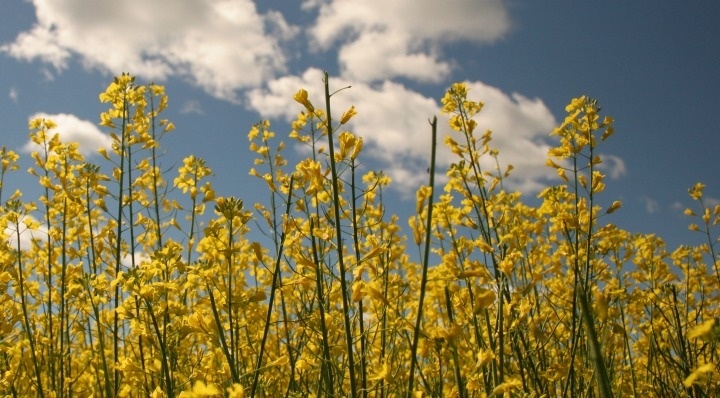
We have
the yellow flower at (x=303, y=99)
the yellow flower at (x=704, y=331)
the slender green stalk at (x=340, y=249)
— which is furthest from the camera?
the yellow flower at (x=303, y=99)

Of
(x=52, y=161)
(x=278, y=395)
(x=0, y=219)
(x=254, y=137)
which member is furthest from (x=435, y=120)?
(x=254, y=137)

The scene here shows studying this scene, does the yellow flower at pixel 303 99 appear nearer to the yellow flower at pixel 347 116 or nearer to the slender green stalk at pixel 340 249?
the yellow flower at pixel 347 116

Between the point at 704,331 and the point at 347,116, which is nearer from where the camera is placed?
the point at 704,331

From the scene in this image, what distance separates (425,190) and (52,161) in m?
4.66

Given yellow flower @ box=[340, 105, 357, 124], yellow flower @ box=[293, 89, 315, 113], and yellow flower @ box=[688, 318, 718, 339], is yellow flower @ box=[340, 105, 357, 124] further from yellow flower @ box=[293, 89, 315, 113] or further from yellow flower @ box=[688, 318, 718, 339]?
yellow flower @ box=[688, 318, 718, 339]

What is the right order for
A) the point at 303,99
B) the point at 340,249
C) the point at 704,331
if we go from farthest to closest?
the point at 303,99
the point at 340,249
the point at 704,331

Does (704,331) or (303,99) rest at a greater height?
(303,99)

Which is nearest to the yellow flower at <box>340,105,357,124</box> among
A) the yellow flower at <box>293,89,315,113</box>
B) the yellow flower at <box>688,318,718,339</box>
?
the yellow flower at <box>293,89,315,113</box>

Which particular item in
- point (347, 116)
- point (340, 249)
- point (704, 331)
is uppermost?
point (347, 116)

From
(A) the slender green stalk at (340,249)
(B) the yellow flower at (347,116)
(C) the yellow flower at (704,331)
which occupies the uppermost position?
(B) the yellow flower at (347,116)

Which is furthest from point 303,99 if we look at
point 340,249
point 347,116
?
point 340,249

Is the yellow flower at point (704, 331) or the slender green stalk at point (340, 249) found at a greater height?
the slender green stalk at point (340, 249)

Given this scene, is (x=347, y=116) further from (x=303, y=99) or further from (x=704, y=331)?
(x=704, y=331)

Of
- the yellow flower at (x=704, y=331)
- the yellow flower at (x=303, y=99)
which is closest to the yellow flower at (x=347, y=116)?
the yellow flower at (x=303, y=99)
